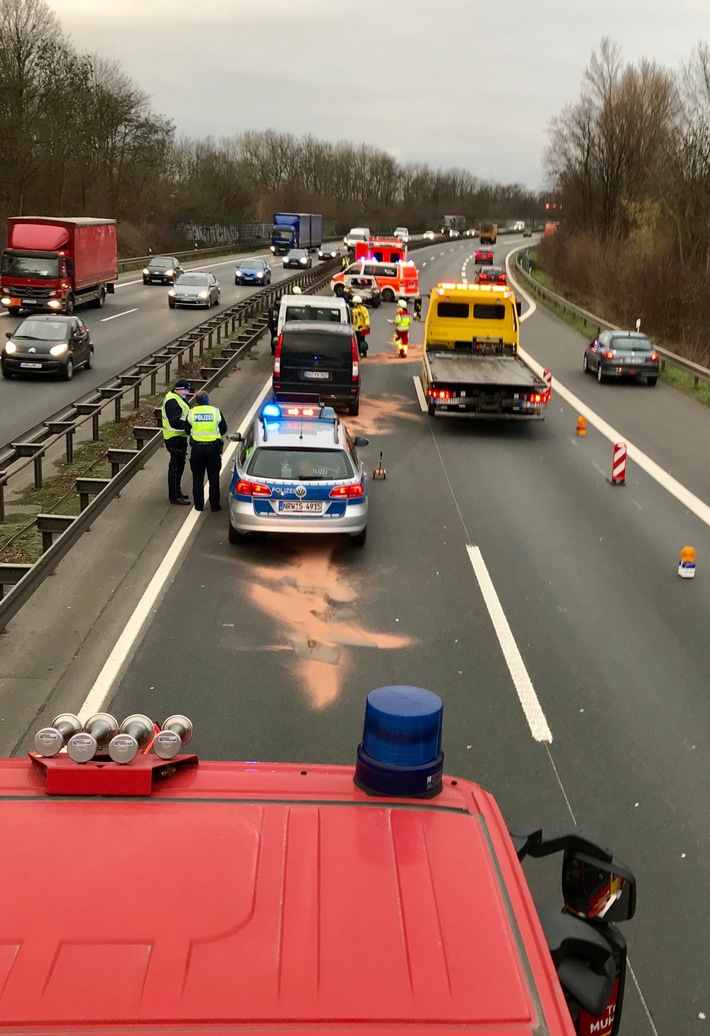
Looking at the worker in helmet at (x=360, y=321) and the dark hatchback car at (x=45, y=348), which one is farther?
the worker in helmet at (x=360, y=321)

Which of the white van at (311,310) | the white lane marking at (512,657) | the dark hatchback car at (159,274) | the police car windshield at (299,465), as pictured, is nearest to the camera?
the white lane marking at (512,657)

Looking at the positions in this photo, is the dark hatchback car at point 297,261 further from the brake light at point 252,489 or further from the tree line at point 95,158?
the brake light at point 252,489

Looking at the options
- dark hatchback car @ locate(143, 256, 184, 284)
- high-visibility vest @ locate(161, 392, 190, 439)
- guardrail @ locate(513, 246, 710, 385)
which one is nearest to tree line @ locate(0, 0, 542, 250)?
dark hatchback car @ locate(143, 256, 184, 284)

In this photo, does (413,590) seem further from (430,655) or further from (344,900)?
(344,900)

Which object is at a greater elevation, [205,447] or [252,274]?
[252,274]

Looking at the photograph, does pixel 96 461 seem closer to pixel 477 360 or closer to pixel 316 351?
pixel 316 351

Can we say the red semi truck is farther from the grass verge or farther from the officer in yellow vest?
the officer in yellow vest

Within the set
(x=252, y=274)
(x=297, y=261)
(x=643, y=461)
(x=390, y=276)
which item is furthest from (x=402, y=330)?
(x=297, y=261)

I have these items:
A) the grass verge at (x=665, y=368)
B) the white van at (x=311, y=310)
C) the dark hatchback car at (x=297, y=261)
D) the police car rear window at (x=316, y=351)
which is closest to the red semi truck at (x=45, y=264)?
the white van at (x=311, y=310)

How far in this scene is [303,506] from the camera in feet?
39.4

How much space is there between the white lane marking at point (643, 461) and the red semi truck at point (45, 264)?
18327 mm

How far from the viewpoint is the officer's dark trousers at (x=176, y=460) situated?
45.9 ft

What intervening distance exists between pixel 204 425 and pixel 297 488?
7.51 feet

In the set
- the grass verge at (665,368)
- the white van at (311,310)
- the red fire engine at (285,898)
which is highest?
the white van at (311,310)
